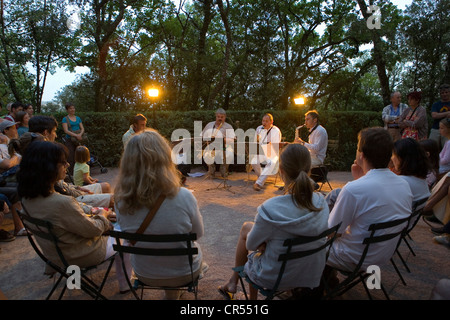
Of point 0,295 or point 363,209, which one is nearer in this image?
point 0,295

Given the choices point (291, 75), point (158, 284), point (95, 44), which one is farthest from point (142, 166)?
point (291, 75)

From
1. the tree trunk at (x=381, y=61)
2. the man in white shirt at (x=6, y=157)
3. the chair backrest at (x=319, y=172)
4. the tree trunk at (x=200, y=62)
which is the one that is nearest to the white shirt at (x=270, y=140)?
the chair backrest at (x=319, y=172)

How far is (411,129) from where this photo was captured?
21.2 ft

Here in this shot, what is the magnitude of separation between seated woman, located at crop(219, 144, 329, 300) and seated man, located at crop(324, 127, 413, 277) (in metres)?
0.32

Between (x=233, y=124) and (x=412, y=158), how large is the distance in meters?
6.48

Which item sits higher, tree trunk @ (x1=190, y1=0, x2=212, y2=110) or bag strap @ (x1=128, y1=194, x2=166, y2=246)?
tree trunk @ (x1=190, y1=0, x2=212, y2=110)

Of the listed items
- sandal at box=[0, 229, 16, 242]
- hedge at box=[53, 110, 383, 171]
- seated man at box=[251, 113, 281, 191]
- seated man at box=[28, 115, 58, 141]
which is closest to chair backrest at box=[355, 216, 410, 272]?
seated man at box=[28, 115, 58, 141]

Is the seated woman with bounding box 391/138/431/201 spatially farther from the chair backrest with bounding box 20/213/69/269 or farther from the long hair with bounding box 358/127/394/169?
the chair backrest with bounding box 20/213/69/269

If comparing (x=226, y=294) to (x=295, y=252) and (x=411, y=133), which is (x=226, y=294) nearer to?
(x=295, y=252)

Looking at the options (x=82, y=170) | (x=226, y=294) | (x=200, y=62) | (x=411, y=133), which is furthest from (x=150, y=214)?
(x=200, y=62)

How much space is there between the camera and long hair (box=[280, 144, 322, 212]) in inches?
75.0
